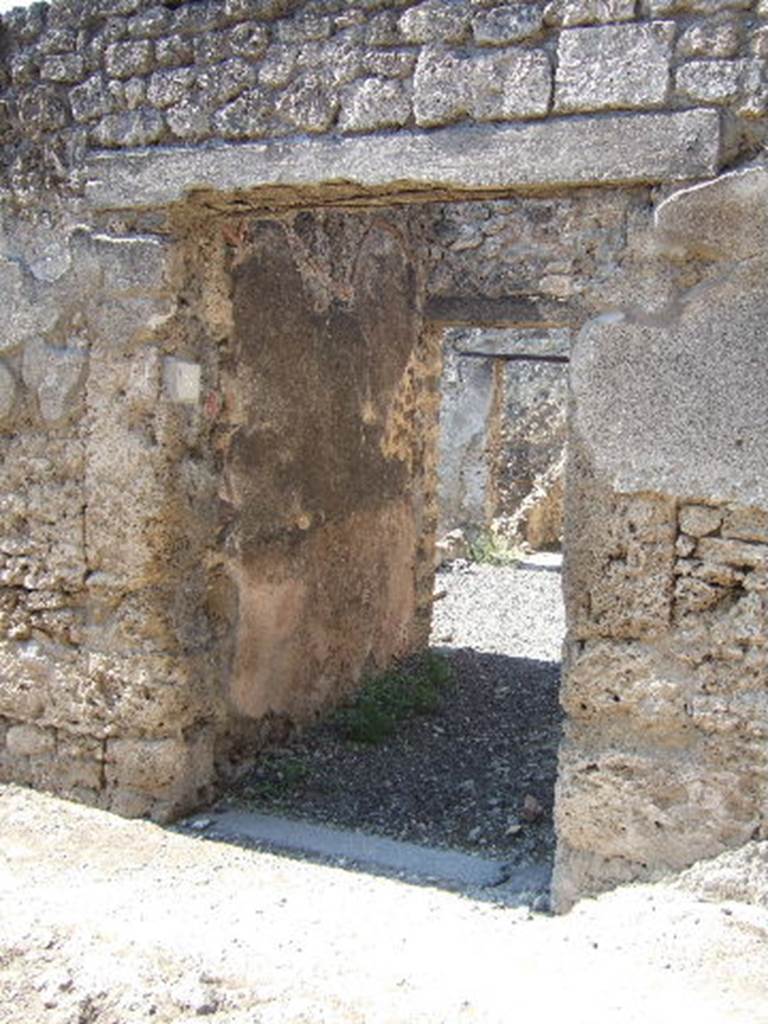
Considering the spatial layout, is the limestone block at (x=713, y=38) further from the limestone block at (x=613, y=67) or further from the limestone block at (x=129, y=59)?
the limestone block at (x=129, y=59)

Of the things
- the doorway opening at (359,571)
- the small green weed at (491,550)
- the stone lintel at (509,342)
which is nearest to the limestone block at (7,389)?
the doorway opening at (359,571)

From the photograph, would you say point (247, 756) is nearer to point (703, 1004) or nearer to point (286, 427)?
point (286, 427)

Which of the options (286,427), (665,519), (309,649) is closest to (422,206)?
(286,427)

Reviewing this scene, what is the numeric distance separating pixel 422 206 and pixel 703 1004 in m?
4.91

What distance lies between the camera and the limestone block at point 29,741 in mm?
4309

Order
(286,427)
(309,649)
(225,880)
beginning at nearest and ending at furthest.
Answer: (225,880) → (286,427) → (309,649)

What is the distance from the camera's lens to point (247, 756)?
476cm

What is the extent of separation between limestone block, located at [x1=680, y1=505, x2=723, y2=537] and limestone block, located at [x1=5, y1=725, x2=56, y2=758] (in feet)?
8.01

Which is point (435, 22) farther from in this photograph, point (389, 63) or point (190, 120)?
point (190, 120)

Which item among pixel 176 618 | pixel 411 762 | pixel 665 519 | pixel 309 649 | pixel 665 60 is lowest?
pixel 411 762

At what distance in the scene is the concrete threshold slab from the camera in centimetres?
388

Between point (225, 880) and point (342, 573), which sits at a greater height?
point (342, 573)

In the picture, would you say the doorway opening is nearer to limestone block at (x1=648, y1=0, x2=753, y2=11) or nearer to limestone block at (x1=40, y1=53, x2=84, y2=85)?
limestone block at (x1=40, y1=53, x2=84, y2=85)

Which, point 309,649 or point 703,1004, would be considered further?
point 309,649
